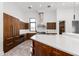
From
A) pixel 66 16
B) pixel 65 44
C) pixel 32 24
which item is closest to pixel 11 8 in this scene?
pixel 66 16

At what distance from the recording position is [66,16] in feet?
29.5

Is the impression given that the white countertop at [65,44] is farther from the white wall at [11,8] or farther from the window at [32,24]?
the window at [32,24]

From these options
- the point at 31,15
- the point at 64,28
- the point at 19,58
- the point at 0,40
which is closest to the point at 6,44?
the point at 0,40

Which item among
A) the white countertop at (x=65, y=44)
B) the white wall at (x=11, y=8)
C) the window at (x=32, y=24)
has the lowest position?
the white countertop at (x=65, y=44)

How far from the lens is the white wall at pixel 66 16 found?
28.5 ft

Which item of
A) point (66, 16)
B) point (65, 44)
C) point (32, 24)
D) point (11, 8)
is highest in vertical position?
point (11, 8)

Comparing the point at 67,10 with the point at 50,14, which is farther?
the point at 50,14

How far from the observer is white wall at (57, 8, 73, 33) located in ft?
28.5

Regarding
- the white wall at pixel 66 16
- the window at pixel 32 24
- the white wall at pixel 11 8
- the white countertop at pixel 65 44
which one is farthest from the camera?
the window at pixel 32 24

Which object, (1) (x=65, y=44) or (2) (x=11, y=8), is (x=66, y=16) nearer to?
(2) (x=11, y=8)

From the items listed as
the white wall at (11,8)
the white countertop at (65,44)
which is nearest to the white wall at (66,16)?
the white wall at (11,8)

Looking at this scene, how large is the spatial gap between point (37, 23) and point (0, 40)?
665cm

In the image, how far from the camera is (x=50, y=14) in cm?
1038

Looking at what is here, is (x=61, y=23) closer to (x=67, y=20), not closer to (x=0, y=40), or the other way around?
(x=67, y=20)
